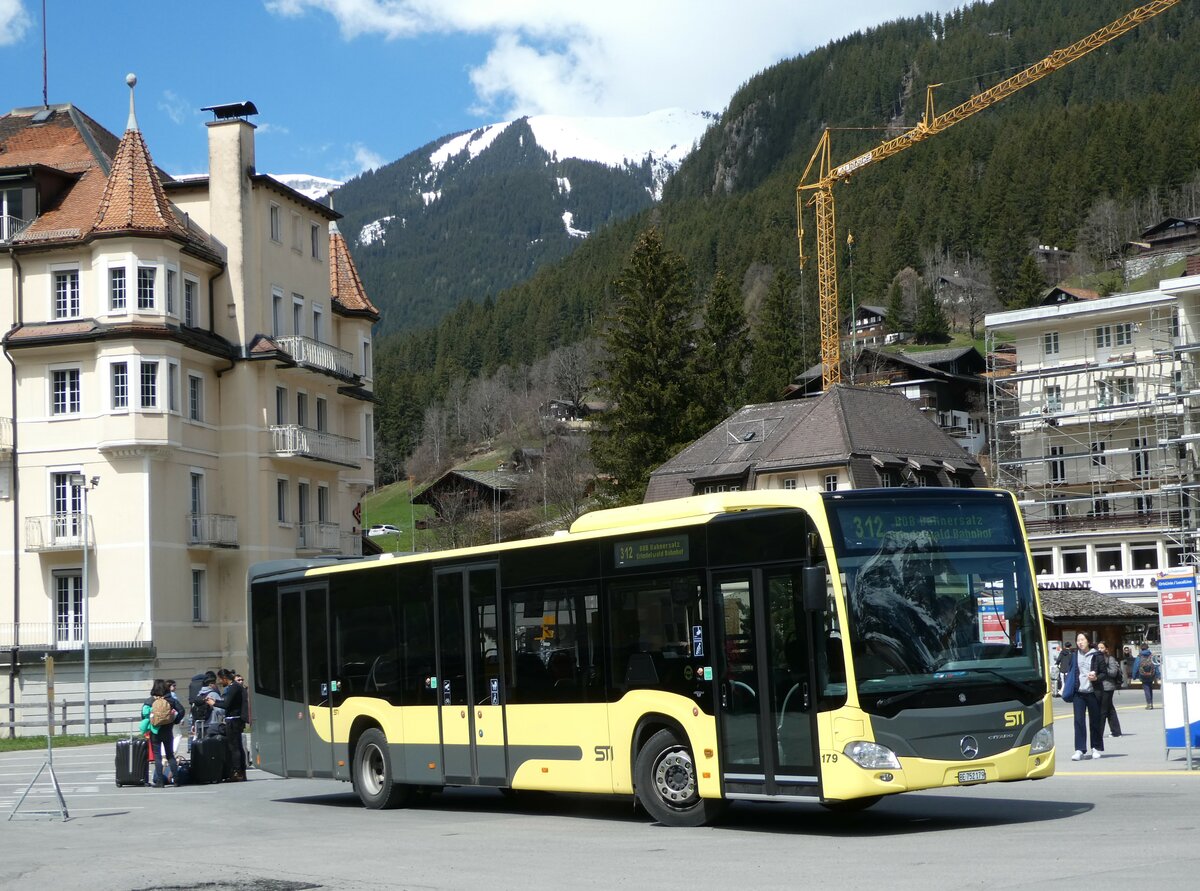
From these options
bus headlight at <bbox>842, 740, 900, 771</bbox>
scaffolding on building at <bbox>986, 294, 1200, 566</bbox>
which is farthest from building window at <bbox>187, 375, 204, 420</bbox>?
bus headlight at <bbox>842, 740, 900, 771</bbox>

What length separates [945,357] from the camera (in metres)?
131

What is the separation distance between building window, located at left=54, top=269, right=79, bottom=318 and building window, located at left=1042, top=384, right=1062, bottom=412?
53614 millimetres

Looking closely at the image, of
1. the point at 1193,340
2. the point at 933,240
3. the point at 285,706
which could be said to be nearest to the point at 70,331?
the point at 285,706

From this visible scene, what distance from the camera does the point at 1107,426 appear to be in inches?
3324

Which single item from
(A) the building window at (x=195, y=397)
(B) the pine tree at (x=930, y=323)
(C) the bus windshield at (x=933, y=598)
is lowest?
(C) the bus windshield at (x=933, y=598)

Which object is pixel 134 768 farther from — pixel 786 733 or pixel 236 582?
pixel 236 582

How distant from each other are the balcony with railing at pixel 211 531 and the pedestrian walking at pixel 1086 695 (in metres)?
36.3

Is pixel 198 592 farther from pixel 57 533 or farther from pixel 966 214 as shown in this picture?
pixel 966 214

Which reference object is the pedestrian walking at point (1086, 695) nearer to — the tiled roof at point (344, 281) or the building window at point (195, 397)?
the building window at point (195, 397)

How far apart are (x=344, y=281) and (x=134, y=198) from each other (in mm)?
15379

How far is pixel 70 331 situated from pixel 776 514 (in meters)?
42.2

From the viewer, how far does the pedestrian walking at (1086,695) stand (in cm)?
2334

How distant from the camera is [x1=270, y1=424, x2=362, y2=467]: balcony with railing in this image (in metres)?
57.3

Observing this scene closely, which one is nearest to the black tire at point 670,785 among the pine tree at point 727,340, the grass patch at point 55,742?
the grass patch at point 55,742
